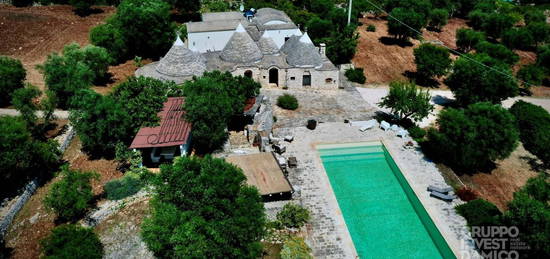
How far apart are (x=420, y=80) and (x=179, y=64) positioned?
89.4ft

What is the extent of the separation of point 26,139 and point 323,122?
21.9 metres

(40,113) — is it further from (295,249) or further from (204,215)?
(295,249)

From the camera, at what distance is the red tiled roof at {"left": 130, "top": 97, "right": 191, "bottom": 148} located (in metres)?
28.1

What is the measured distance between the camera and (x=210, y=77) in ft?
108

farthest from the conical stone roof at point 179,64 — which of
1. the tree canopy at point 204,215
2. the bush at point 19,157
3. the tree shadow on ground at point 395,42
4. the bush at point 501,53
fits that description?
the bush at point 501,53

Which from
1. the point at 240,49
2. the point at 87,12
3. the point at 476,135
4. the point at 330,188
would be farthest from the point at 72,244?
the point at 87,12

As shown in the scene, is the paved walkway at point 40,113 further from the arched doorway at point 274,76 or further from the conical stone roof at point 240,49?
the arched doorway at point 274,76

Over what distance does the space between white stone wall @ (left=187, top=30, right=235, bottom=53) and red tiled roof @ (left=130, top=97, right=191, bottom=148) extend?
47.8 ft

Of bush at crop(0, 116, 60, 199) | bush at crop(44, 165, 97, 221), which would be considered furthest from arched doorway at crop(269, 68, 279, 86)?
bush at crop(44, 165, 97, 221)

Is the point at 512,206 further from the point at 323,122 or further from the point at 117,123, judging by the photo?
the point at 117,123

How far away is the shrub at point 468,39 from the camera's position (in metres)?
55.5

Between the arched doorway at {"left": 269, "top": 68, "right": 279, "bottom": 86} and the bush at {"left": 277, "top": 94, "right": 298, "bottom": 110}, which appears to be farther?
the arched doorway at {"left": 269, "top": 68, "right": 279, "bottom": 86}

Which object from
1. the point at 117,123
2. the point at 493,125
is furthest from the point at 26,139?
the point at 493,125

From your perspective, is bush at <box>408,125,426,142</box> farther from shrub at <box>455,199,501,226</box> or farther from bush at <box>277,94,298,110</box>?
bush at <box>277,94,298,110</box>
